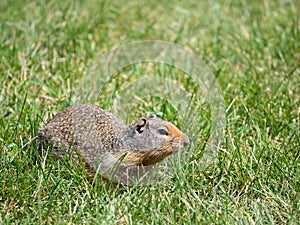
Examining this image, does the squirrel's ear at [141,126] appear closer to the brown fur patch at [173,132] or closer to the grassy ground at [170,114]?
the brown fur patch at [173,132]

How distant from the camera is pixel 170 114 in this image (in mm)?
4109

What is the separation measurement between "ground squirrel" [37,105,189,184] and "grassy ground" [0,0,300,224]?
0.32 ft

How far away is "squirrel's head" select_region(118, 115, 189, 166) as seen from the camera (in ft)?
11.1

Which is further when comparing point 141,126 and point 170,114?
point 170,114

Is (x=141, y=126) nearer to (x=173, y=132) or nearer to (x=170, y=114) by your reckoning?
(x=173, y=132)

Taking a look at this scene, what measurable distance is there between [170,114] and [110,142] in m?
0.77

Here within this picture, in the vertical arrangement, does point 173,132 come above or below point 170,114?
above

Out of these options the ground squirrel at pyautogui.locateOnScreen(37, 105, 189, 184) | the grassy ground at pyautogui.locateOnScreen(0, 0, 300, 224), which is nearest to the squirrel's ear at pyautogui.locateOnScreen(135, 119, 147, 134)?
the ground squirrel at pyautogui.locateOnScreen(37, 105, 189, 184)

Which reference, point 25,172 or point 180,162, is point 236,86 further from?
point 25,172

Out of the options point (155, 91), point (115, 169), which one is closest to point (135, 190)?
point (115, 169)

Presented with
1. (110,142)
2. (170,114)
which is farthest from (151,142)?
(170,114)

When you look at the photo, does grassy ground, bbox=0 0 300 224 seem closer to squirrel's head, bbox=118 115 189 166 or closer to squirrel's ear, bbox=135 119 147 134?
squirrel's head, bbox=118 115 189 166

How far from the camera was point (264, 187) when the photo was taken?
130 inches

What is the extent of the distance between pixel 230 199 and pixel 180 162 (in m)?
0.40
